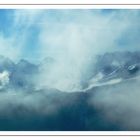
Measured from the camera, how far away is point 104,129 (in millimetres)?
2264

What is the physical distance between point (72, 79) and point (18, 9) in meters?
0.78

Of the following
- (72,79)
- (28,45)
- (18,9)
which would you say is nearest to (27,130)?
(72,79)

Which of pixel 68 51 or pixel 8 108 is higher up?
pixel 68 51

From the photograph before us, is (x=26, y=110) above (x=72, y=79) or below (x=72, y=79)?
below

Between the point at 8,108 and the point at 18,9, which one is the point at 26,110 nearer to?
the point at 8,108

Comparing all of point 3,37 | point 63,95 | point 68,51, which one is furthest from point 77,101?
→ point 3,37

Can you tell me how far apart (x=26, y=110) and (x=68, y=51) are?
0.62m

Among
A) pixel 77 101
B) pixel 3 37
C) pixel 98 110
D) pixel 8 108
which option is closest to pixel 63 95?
pixel 77 101

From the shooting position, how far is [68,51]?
7.59 feet

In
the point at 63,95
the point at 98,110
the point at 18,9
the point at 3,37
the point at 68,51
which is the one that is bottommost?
the point at 98,110
